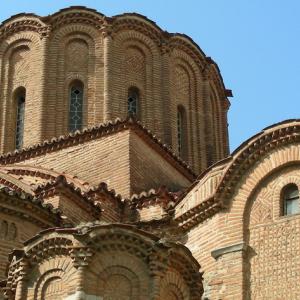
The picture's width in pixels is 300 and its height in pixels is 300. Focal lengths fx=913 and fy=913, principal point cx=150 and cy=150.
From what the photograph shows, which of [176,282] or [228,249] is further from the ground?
[228,249]

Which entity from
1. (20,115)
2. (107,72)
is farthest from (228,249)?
(20,115)

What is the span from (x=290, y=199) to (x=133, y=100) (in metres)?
8.40

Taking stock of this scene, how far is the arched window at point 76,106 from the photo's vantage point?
24.0 m

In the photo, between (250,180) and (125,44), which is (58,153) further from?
(250,180)

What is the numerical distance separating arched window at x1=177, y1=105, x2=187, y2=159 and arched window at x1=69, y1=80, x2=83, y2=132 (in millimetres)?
2844

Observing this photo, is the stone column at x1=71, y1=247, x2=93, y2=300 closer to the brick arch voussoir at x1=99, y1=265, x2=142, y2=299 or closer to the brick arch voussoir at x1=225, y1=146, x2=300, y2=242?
the brick arch voussoir at x1=99, y1=265, x2=142, y2=299

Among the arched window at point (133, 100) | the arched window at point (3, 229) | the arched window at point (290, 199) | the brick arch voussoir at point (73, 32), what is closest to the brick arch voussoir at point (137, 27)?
the brick arch voussoir at point (73, 32)

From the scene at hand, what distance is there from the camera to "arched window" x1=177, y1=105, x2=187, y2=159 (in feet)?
82.0

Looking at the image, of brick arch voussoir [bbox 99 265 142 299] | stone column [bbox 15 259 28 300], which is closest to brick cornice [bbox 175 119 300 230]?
brick arch voussoir [bbox 99 265 142 299]

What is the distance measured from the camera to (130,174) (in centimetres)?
2136

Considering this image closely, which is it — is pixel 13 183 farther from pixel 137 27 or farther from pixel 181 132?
pixel 137 27

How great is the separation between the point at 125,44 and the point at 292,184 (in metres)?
9.35

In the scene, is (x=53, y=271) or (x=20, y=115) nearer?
(x=53, y=271)

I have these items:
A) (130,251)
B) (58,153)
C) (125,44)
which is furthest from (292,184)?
(125,44)
